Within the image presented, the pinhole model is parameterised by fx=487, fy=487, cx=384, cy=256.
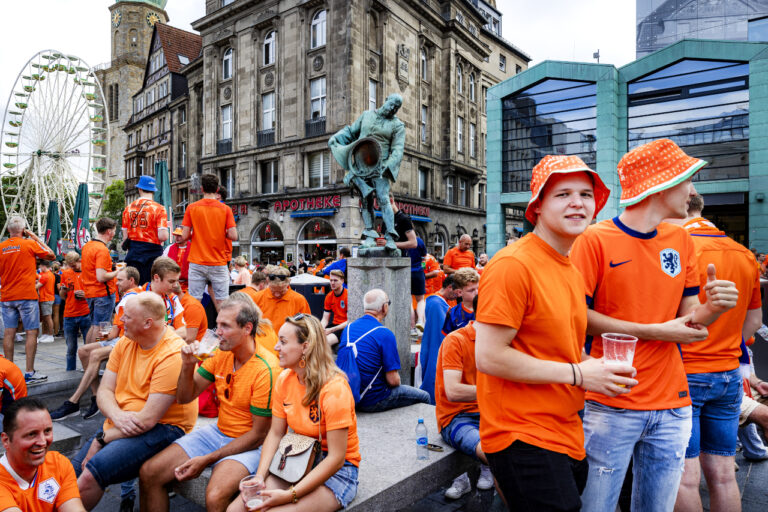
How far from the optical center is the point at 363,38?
25703 millimetres

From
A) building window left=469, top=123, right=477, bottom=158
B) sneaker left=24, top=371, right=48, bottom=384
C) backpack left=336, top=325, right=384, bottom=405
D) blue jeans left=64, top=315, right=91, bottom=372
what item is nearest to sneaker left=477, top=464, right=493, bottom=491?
backpack left=336, top=325, right=384, bottom=405

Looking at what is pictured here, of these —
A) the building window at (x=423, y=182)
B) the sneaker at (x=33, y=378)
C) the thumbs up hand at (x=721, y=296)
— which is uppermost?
the building window at (x=423, y=182)

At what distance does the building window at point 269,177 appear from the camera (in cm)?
2850

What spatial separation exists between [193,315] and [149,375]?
230 centimetres

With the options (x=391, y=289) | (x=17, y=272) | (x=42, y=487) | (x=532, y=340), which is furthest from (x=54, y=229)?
(x=532, y=340)

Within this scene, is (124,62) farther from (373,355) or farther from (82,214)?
(373,355)

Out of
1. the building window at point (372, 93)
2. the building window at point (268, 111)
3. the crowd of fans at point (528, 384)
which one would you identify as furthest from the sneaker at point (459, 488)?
the building window at point (268, 111)

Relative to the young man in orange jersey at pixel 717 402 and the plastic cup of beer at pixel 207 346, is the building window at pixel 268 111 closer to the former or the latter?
the plastic cup of beer at pixel 207 346

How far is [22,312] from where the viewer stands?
22.7 ft

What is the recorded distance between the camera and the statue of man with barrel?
6.81 m

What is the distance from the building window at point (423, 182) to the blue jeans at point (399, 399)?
25.7m

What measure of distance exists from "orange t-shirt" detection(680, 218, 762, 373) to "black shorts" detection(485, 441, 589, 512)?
1.19 m

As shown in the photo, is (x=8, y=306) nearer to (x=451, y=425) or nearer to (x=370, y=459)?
(x=370, y=459)

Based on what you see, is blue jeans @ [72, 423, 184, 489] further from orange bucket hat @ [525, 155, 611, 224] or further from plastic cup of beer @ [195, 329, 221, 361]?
orange bucket hat @ [525, 155, 611, 224]
